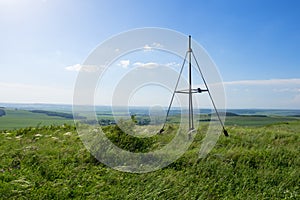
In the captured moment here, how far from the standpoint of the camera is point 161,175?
19.8 ft

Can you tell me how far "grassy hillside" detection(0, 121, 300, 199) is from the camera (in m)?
5.18

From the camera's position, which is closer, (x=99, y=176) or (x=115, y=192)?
(x=115, y=192)

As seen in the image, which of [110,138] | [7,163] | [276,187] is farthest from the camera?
[110,138]

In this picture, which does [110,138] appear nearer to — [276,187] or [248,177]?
[248,177]

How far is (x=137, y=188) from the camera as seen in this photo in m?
5.45

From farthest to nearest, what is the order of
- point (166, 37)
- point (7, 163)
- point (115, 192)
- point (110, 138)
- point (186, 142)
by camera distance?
point (186, 142) < point (110, 138) < point (166, 37) < point (7, 163) < point (115, 192)

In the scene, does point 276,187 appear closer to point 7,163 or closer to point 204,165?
point 204,165

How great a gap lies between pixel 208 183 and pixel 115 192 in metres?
1.80

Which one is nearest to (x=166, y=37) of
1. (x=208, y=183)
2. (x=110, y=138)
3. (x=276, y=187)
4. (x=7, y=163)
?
(x=110, y=138)

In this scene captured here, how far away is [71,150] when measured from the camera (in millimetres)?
7266

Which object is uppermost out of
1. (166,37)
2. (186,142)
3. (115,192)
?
(166,37)

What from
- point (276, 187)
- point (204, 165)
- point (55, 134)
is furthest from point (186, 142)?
point (55, 134)

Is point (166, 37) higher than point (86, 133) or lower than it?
higher

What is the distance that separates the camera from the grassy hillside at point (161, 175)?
17.0ft
